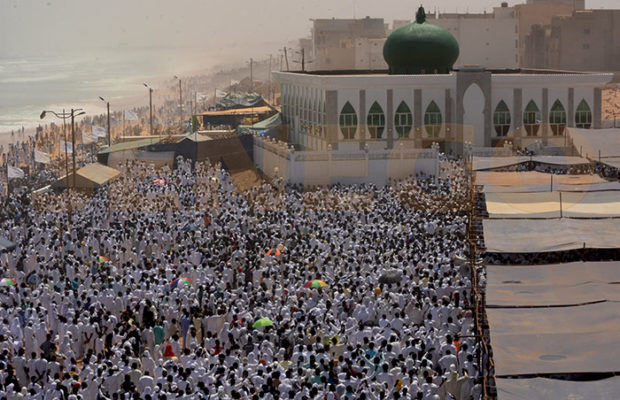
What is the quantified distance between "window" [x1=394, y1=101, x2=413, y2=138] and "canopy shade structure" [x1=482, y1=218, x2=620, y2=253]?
798 inches

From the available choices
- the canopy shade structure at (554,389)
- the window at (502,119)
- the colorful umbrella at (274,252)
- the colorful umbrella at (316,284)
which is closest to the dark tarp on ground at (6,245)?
the colorful umbrella at (274,252)

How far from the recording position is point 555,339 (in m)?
12.3

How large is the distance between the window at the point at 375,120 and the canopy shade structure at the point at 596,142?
7.70 meters

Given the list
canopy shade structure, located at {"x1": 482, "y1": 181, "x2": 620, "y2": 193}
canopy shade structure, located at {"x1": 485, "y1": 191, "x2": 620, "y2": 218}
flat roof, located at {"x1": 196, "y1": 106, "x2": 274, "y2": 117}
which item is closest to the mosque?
canopy shade structure, located at {"x1": 482, "y1": 181, "x2": 620, "y2": 193}

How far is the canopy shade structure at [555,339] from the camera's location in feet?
37.7

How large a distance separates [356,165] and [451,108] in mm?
6534

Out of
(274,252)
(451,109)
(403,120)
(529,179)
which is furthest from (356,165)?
(274,252)

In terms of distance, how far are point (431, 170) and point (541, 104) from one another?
7322mm

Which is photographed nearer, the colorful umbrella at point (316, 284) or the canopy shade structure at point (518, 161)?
the colorful umbrella at point (316, 284)

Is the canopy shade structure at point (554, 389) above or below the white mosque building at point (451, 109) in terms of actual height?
below

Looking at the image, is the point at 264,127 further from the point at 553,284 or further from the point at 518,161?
the point at 553,284

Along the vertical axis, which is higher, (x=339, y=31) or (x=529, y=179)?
(x=339, y=31)

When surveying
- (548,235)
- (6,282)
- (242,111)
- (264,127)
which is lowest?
(6,282)

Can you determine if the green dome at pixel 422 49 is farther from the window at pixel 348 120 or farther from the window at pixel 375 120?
the window at pixel 348 120
